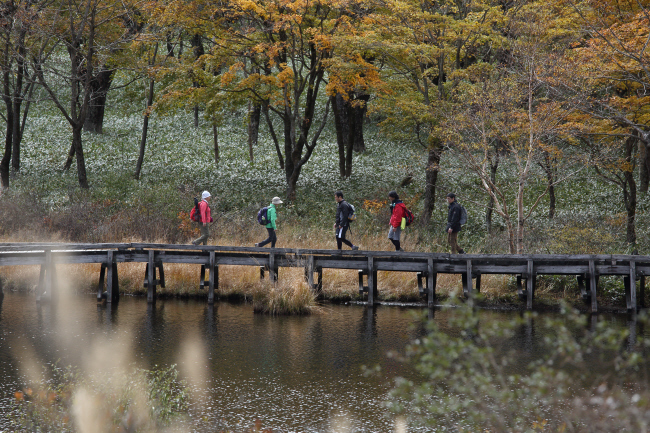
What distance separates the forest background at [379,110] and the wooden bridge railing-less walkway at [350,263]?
175 centimetres

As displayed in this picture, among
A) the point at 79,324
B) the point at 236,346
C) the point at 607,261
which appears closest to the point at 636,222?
the point at 607,261

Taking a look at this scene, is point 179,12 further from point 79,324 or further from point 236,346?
point 236,346

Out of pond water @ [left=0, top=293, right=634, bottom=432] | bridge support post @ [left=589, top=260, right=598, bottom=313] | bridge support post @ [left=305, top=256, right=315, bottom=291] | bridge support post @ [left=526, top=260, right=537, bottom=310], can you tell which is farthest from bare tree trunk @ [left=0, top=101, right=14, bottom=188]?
bridge support post @ [left=589, top=260, right=598, bottom=313]

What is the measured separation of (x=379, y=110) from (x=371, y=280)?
11328 mm

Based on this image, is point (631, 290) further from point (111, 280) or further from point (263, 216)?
point (111, 280)

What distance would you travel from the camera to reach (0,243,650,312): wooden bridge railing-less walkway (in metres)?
16.4

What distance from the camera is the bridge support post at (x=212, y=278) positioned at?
1670cm

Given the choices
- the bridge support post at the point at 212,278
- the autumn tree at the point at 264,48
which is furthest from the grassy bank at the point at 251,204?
the autumn tree at the point at 264,48

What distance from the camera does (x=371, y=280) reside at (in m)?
16.9

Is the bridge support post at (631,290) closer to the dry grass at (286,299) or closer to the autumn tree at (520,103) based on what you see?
the autumn tree at (520,103)

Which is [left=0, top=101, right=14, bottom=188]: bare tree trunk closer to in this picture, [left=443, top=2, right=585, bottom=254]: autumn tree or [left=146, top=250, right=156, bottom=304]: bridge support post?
[left=146, top=250, right=156, bottom=304]: bridge support post

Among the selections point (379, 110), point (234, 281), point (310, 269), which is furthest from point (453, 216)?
point (379, 110)

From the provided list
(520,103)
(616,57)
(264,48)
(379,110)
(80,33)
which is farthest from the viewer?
(379,110)

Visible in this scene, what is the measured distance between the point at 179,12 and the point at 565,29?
1417 cm
